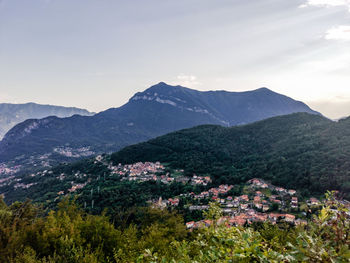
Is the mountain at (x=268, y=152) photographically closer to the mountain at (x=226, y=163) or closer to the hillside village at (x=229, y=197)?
the mountain at (x=226, y=163)

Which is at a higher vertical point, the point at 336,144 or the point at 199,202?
the point at 336,144

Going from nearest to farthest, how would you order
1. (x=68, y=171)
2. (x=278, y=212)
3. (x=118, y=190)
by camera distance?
(x=278, y=212)
(x=118, y=190)
(x=68, y=171)

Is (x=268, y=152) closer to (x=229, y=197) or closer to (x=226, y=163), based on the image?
(x=226, y=163)

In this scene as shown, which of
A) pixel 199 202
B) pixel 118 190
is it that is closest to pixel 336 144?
pixel 199 202

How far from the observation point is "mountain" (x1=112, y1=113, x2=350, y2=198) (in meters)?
43.2

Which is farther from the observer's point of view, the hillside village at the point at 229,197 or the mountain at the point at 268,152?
the mountain at the point at 268,152

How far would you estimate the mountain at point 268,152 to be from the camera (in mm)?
43250

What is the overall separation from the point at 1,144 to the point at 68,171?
160505mm

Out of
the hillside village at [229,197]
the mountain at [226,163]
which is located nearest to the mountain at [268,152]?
the mountain at [226,163]

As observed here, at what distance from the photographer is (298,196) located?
39.0 m

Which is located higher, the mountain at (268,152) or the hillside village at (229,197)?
the mountain at (268,152)

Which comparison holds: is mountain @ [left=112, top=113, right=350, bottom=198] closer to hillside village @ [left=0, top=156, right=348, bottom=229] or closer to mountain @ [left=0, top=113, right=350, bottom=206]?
mountain @ [left=0, top=113, right=350, bottom=206]

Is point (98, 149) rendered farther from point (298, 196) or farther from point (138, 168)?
point (298, 196)

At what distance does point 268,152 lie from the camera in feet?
231
